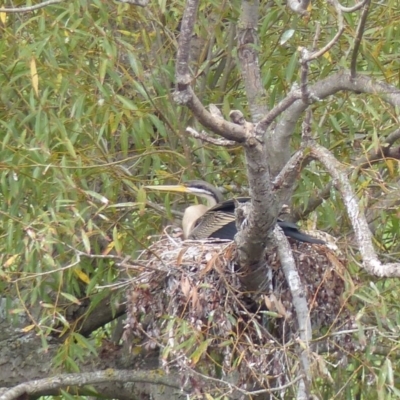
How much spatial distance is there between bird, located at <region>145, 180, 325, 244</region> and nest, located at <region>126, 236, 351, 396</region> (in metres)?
0.24

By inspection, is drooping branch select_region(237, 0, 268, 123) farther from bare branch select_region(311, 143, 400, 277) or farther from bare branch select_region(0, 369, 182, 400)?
bare branch select_region(0, 369, 182, 400)

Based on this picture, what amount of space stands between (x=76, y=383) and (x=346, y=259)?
1.37m

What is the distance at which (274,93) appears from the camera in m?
4.65

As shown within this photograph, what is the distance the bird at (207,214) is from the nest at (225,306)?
24 cm

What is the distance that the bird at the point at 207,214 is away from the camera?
14.4 ft

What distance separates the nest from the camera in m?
3.60

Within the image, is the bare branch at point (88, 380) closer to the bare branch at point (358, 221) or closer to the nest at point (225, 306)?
the nest at point (225, 306)

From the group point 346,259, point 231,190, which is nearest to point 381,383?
point 346,259

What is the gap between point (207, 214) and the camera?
14.9 feet

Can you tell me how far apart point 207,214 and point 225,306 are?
82 cm

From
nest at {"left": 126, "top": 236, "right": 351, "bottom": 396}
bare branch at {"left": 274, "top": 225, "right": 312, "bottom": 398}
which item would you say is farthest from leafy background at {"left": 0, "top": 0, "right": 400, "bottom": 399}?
bare branch at {"left": 274, "top": 225, "right": 312, "bottom": 398}

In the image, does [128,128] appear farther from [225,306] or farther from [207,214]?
[225,306]

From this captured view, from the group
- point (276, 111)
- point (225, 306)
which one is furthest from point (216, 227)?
point (276, 111)

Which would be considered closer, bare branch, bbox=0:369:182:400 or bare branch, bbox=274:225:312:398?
bare branch, bbox=274:225:312:398
